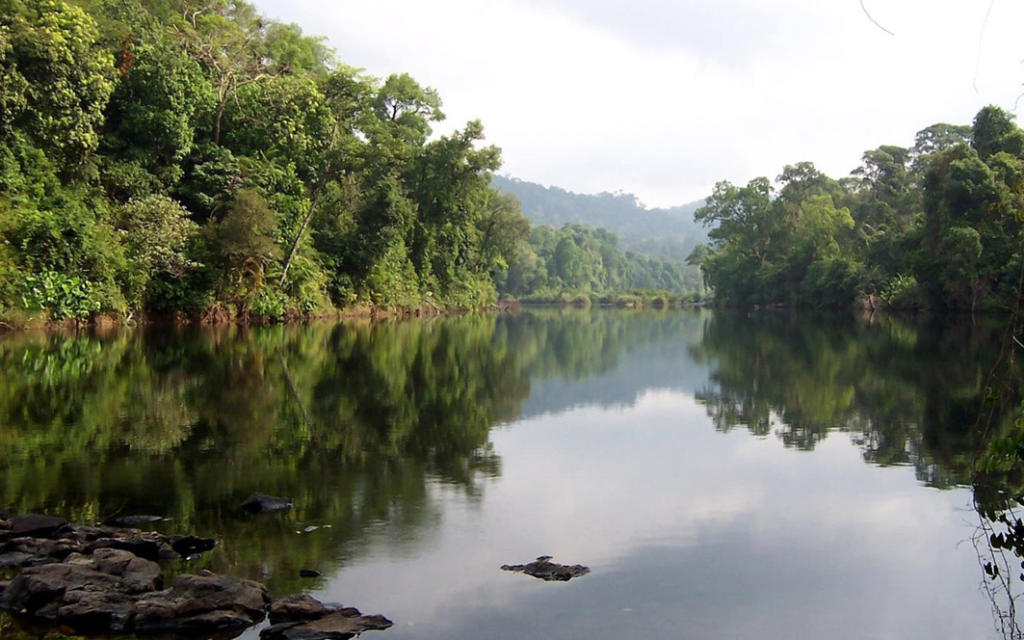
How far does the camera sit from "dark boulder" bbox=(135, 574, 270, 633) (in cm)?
492

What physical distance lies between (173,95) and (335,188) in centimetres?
1230

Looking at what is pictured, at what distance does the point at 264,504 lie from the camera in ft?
24.1

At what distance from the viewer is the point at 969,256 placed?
38.5 meters

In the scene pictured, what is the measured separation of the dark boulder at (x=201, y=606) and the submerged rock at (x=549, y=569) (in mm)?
1803

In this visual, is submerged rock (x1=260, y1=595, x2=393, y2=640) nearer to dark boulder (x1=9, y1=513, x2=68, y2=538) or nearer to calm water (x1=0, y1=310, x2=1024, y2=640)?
calm water (x1=0, y1=310, x2=1024, y2=640)

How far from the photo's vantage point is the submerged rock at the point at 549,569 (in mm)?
5898

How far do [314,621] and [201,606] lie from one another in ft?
2.34

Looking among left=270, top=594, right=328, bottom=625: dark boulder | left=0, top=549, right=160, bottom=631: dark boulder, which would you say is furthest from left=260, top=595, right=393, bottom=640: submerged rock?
left=0, top=549, right=160, bottom=631: dark boulder

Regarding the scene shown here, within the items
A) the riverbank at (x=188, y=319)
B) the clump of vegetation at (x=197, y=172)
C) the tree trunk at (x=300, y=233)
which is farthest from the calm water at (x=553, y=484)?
the tree trunk at (x=300, y=233)

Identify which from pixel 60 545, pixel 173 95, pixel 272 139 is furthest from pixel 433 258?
pixel 60 545

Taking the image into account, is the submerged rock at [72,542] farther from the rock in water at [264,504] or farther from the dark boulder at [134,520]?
the rock in water at [264,504]

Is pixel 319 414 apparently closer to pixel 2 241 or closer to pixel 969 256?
pixel 2 241

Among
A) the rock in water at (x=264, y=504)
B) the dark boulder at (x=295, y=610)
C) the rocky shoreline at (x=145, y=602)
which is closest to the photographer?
the rocky shoreline at (x=145, y=602)

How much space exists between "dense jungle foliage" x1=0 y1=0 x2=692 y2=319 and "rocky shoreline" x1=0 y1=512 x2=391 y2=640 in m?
22.2
